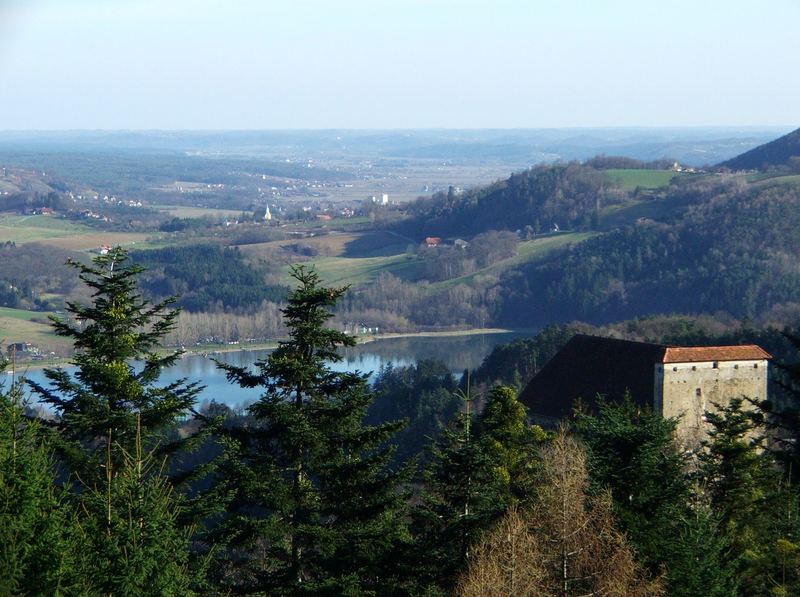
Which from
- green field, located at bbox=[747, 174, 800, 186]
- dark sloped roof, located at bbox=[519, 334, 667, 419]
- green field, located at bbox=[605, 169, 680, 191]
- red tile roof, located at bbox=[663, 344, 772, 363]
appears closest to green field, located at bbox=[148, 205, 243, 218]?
green field, located at bbox=[605, 169, 680, 191]

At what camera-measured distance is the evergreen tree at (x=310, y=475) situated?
14.2m

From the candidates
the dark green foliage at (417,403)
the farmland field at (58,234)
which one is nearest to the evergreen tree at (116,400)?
the dark green foliage at (417,403)

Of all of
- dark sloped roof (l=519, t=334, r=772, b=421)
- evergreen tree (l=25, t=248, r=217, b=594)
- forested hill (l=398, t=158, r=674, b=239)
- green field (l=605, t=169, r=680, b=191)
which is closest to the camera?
evergreen tree (l=25, t=248, r=217, b=594)

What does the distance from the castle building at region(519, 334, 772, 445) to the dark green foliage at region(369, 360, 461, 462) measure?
8166 millimetres

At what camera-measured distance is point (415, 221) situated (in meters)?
139

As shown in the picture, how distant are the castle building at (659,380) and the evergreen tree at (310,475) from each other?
13.0m

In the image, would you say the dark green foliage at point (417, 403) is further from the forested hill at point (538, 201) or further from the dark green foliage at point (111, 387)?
the forested hill at point (538, 201)

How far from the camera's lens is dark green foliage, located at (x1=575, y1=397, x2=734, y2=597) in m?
12.3

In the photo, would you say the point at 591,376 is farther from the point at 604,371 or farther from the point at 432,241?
the point at 432,241

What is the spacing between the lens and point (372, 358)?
7575 centimetres

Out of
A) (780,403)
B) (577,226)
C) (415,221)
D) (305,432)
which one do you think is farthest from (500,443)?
(415,221)

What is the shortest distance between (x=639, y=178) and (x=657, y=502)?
115 m

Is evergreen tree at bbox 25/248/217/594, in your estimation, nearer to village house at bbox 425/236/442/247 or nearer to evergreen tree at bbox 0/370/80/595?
evergreen tree at bbox 0/370/80/595

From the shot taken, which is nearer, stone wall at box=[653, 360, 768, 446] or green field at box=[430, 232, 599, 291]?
stone wall at box=[653, 360, 768, 446]
